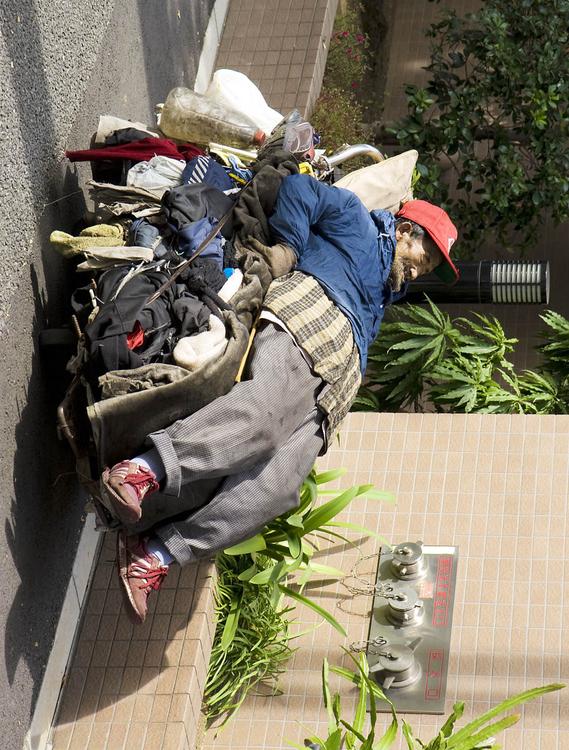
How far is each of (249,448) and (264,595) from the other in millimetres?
1292

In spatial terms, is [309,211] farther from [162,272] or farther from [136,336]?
[136,336]

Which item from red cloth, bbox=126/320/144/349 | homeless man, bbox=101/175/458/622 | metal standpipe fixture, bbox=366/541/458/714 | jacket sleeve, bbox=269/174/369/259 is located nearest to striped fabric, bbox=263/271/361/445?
homeless man, bbox=101/175/458/622

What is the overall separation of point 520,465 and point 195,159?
81.3 inches

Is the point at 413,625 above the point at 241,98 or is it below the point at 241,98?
below

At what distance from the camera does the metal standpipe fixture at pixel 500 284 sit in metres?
6.32

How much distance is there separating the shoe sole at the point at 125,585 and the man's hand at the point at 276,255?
3.98 feet

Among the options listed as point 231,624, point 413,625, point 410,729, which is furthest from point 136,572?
point 413,625

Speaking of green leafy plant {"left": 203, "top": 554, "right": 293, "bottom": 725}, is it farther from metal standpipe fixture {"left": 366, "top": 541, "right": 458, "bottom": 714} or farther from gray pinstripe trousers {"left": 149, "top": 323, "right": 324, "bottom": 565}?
gray pinstripe trousers {"left": 149, "top": 323, "right": 324, "bottom": 565}

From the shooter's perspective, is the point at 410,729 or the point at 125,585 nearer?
the point at 125,585

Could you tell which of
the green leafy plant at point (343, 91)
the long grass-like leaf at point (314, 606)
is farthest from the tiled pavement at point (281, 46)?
the long grass-like leaf at point (314, 606)

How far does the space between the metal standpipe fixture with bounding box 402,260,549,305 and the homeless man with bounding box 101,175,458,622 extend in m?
1.18

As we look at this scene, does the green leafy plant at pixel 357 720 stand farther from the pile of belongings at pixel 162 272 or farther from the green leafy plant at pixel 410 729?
the pile of belongings at pixel 162 272

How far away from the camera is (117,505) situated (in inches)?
149

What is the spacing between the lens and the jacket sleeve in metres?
4.66
